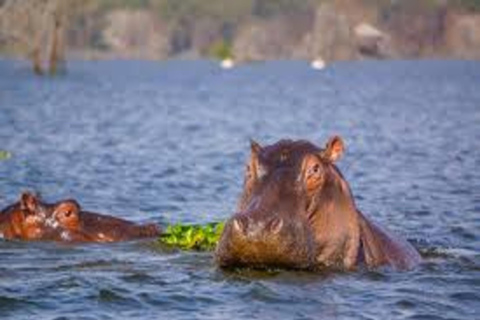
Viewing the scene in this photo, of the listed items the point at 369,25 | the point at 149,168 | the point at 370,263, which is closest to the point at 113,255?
the point at 370,263

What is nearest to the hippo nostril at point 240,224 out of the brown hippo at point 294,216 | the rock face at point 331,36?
the brown hippo at point 294,216

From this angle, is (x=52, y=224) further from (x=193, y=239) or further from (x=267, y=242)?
(x=267, y=242)

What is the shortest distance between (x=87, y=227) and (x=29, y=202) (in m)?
0.70

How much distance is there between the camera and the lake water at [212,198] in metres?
9.77

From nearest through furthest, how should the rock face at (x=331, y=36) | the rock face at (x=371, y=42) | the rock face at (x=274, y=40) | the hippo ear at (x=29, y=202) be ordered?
the hippo ear at (x=29, y=202), the rock face at (x=371, y=42), the rock face at (x=331, y=36), the rock face at (x=274, y=40)

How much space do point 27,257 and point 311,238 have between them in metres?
3.19

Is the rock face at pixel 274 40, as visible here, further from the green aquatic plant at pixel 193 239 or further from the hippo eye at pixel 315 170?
Answer: the hippo eye at pixel 315 170

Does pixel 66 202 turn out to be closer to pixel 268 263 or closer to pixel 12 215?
pixel 12 215

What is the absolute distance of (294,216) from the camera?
31.3ft

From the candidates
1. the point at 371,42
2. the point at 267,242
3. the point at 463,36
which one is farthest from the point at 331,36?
the point at 267,242

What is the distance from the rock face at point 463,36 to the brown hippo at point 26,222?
284 feet

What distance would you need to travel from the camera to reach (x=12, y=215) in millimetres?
12766

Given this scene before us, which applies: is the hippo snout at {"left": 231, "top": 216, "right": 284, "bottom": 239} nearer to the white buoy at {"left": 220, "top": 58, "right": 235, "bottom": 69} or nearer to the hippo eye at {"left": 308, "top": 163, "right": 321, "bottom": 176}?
the hippo eye at {"left": 308, "top": 163, "right": 321, "bottom": 176}

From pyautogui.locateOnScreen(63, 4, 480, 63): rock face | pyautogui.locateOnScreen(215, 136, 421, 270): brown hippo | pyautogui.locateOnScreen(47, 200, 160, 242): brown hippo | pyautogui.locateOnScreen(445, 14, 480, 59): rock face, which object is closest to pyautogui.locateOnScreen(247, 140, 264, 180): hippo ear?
pyautogui.locateOnScreen(215, 136, 421, 270): brown hippo
